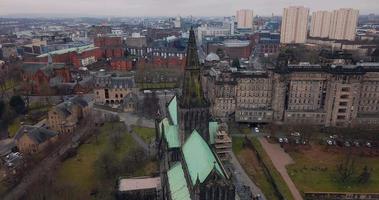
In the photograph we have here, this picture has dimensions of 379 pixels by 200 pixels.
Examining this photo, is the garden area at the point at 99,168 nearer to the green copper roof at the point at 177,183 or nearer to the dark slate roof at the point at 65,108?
the dark slate roof at the point at 65,108

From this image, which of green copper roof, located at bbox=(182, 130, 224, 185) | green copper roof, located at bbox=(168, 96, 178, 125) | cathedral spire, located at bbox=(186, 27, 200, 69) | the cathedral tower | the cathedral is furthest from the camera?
green copper roof, located at bbox=(168, 96, 178, 125)

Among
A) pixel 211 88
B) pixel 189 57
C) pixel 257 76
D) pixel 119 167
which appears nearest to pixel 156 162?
pixel 119 167

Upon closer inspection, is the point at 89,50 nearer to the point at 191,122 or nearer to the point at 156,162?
the point at 156,162

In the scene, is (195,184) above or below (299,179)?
above

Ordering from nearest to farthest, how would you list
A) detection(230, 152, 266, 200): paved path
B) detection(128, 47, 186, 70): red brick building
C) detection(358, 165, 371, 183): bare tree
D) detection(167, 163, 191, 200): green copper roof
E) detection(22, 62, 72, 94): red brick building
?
detection(167, 163, 191, 200): green copper roof
detection(230, 152, 266, 200): paved path
detection(358, 165, 371, 183): bare tree
detection(22, 62, 72, 94): red brick building
detection(128, 47, 186, 70): red brick building

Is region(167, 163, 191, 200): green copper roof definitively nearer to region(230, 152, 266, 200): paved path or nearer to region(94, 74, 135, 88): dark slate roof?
region(230, 152, 266, 200): paved path

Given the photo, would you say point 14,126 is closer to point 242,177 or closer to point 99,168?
point 99,168

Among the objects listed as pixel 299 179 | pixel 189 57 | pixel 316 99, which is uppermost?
pixel 189 57

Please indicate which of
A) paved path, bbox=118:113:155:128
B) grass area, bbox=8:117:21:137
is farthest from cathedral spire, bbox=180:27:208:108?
grass area, bbox=8:117:21:137

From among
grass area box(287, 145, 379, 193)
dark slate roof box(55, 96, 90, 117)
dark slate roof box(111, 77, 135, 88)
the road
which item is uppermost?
dark slate roof box(111, 77, 135, 88)
